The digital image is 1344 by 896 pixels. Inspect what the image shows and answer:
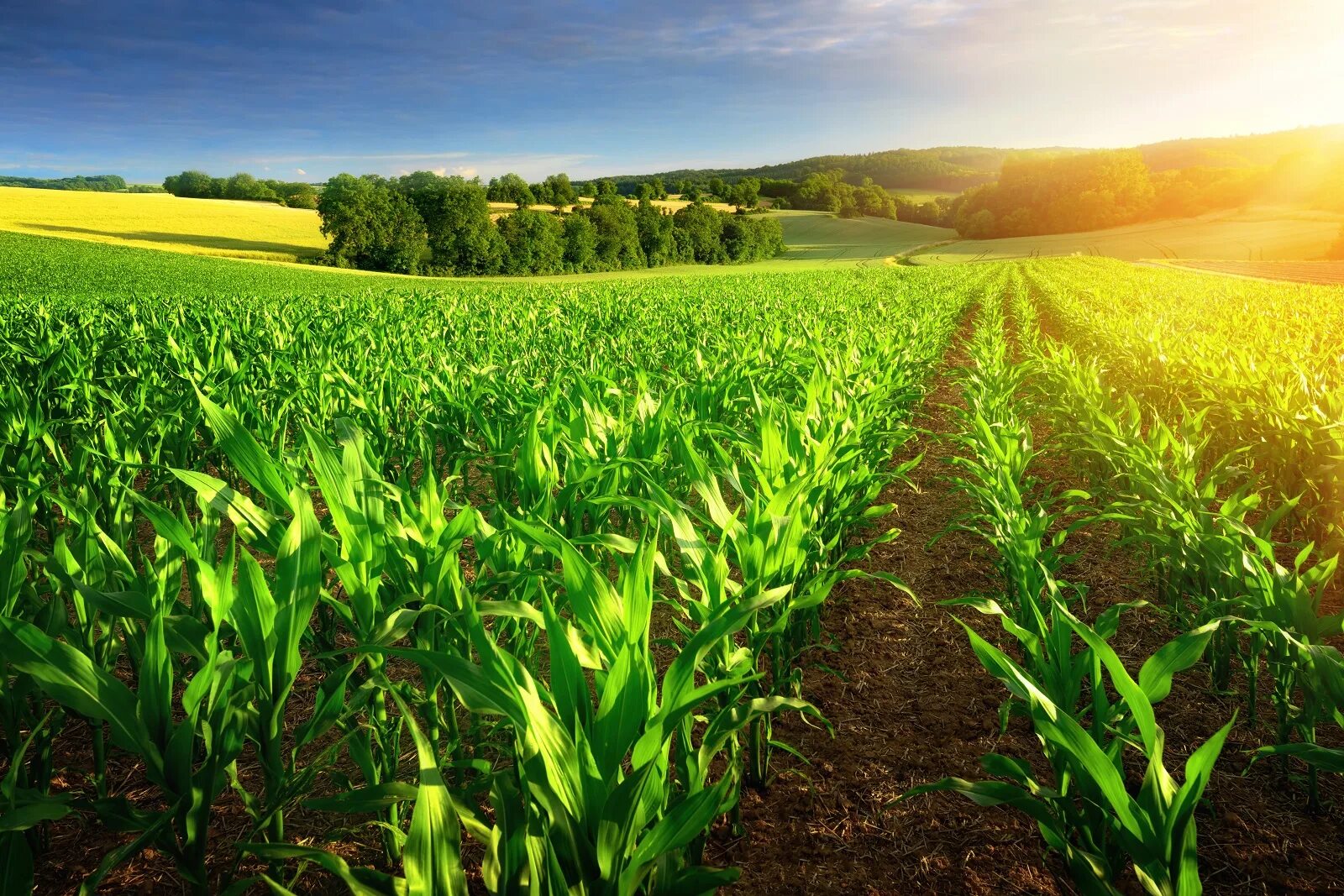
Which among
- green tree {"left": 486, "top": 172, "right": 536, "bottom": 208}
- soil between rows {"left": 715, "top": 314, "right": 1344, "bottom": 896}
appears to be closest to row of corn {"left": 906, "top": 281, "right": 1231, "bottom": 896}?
soil between rows {"left": 715, "top": 314, "right": 1344, "bottom": 896}

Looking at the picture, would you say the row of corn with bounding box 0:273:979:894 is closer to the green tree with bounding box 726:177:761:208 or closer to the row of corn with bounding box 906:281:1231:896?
the row of corn with bounding box 906:281:1231:896

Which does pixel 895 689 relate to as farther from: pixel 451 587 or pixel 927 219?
pixel 927 219

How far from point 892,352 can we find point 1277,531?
3307 mm

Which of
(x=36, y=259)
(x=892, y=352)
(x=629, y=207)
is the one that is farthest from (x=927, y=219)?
(x=892, y=352)

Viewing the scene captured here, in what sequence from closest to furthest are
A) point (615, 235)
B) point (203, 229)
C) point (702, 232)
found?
point (203, 229) → point (615, 235) → point (702, 232)

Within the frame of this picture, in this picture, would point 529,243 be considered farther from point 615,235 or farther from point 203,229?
point 203,229

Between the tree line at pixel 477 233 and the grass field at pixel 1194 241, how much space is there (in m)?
24.0

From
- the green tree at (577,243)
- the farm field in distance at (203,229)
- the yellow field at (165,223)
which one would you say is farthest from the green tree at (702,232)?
the yellow field at (165,223)

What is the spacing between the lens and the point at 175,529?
167 cm

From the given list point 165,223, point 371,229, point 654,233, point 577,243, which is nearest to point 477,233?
point 371,229

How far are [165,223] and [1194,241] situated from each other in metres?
87.3

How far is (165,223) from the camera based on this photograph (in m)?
53.3

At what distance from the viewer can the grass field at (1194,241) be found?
2263 inches

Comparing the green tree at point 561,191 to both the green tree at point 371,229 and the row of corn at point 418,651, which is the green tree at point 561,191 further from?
the row of corn at point 418,651
